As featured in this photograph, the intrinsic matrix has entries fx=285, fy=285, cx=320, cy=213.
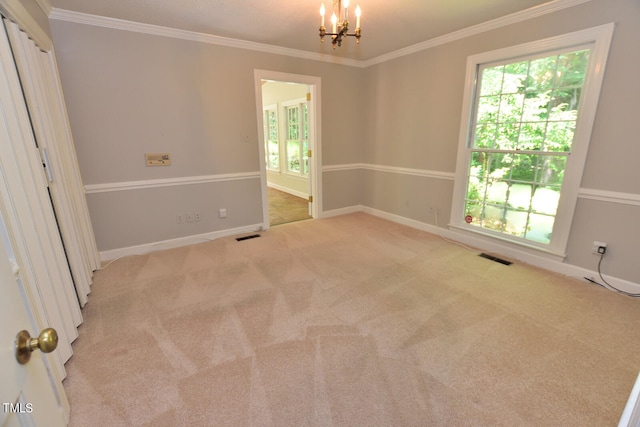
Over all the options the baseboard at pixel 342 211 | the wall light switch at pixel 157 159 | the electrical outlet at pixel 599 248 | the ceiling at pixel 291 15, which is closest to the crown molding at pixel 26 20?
the ceiling at pixel 291 15

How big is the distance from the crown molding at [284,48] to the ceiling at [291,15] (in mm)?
64

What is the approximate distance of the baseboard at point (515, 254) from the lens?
2.56m

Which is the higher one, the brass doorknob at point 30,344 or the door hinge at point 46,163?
the door hinge at point 46,163

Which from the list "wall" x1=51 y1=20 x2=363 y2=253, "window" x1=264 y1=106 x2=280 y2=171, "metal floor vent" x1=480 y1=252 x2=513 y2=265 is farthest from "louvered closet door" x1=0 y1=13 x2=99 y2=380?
"window" x1=264 y1=106 x2=280 y2=171

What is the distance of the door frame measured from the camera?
3.88 metres

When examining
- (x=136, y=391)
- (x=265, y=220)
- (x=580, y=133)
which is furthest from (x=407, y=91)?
(x=136, y=391)

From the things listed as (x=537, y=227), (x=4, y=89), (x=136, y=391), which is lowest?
(x=136, y=391)

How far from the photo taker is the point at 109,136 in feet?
10.1

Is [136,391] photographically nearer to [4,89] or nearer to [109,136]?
[4,89]

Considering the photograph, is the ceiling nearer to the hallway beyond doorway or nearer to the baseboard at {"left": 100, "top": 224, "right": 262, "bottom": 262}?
the baseboard at {"left": 100, "top": 224, "right": 262, "bottom": 262}

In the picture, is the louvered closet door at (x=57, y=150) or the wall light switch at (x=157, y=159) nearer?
the louvered closet door at (x=57, y=150)

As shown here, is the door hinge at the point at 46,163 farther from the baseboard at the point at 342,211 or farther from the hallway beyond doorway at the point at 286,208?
the baseboard at the point at 342,211

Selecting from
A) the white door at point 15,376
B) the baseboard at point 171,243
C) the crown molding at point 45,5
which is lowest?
the baseboard at point 171,243

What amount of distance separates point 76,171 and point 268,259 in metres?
2.09
